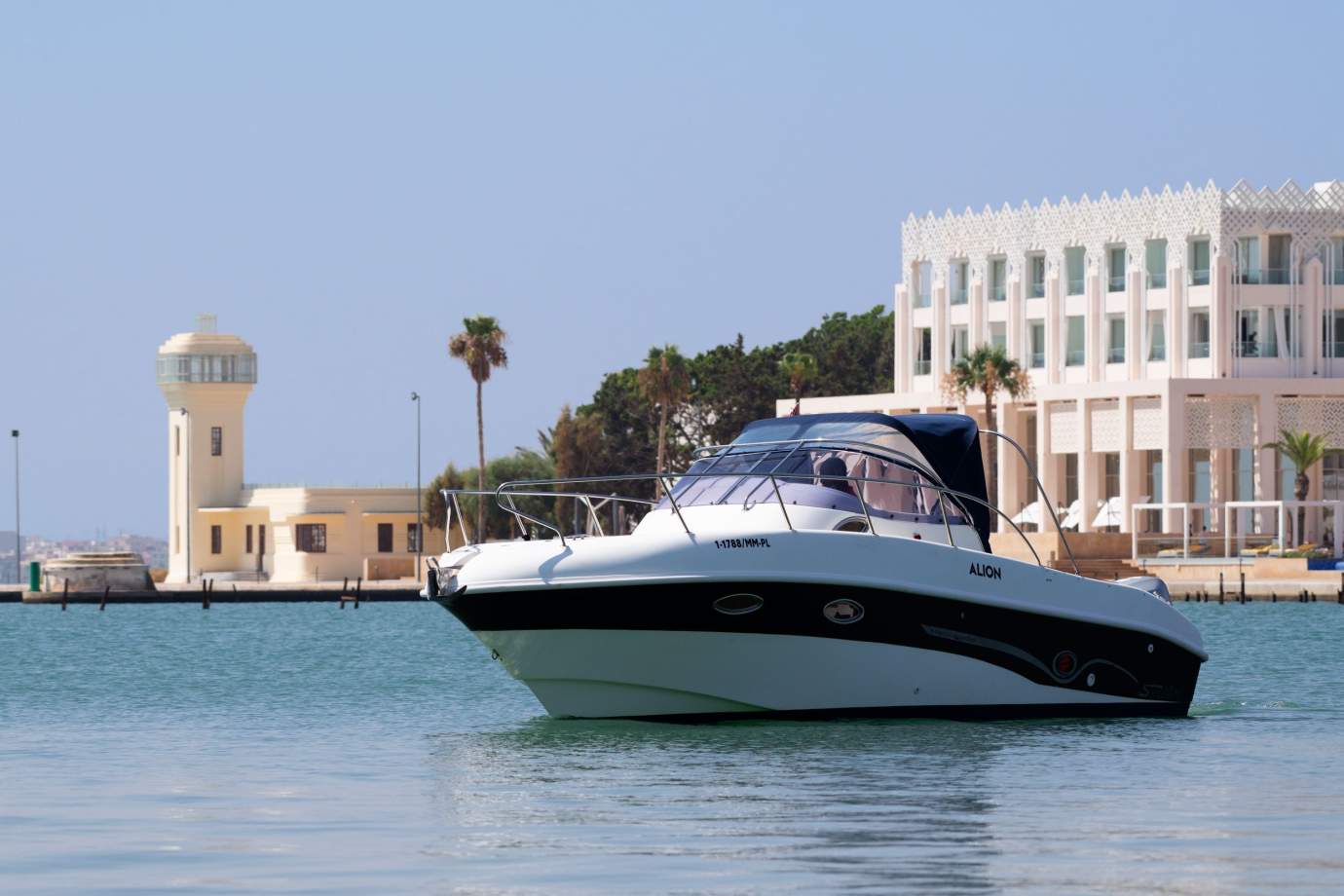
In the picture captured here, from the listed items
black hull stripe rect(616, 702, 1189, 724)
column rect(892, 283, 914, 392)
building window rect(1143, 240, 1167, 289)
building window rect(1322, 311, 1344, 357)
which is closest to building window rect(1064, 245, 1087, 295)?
building window rect(1143, 240, 1167, 289)

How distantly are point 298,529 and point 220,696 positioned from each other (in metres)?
77.5

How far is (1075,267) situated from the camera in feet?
326

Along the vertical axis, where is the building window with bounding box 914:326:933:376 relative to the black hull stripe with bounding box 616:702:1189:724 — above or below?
above

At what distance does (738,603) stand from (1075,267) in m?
77.7

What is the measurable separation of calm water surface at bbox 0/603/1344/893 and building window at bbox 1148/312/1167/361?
61.7m

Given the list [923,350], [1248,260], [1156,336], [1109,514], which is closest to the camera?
[1248,260]

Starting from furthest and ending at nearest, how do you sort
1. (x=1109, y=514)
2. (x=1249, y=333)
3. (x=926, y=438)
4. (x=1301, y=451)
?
(x=1109, y=514) → (x=1249, y=333) → (x=1301, y=451) → (x=926, y=438)

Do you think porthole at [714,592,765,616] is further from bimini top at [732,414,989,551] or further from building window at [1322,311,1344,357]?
building window at [1322,311,1344,357]

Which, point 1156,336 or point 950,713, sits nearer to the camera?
point 950,713

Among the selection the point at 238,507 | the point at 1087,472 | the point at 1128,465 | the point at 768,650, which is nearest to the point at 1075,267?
the point at 1087,472

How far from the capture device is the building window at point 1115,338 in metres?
96.9

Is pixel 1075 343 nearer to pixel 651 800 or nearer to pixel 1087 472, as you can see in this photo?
pixel 1087 472

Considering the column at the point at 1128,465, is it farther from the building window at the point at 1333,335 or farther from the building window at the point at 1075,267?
the building window at the point at 1333,335

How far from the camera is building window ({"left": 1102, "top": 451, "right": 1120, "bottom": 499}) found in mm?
96562
